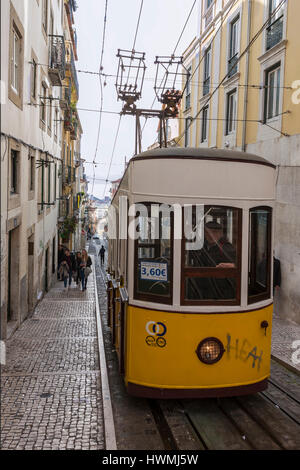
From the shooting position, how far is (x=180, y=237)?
→ 538 centimetres

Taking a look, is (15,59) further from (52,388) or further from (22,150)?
(52,388)

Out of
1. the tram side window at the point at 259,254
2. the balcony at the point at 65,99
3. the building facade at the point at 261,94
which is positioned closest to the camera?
the tram side window at the point at 259,254

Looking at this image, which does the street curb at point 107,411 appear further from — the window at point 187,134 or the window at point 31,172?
the window at point 187,134

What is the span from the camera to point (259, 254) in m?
5.78

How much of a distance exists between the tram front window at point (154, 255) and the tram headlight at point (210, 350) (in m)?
0.67

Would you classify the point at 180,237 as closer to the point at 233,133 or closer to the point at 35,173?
the point at 35,173

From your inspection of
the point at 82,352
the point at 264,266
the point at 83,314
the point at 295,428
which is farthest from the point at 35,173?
the point at 295,428

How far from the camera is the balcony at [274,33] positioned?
1297 centimetres

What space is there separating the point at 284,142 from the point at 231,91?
18.7 ft

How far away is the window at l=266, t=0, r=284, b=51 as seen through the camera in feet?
42.5

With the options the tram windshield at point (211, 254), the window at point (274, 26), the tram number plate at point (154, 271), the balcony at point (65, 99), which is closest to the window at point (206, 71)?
the window at point (274, 26)

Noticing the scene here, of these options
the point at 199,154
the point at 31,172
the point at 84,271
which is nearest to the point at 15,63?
the point at 31,172

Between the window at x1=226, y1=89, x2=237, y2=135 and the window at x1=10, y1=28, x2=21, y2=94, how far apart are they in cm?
877

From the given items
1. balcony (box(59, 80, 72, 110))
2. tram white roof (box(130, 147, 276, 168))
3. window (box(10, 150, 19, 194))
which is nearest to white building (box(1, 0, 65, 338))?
window (box(10, 150, 19, 194))
